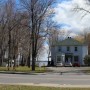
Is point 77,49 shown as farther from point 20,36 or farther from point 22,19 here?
point 22,19

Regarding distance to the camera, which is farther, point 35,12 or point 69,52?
point 69,52

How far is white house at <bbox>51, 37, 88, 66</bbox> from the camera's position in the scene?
99669 mm

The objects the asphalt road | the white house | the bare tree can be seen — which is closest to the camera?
the asphalt road

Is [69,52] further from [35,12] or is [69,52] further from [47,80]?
[47,80]

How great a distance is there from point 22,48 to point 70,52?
2620 centimetres

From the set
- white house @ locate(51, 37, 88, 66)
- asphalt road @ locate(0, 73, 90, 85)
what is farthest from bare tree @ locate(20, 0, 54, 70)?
white house @ locate(51, 37, 88, 66)

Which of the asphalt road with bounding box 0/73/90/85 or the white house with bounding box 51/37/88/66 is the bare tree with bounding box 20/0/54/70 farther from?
the white house with bounding box 51/37/88/66

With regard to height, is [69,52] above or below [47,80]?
→ above

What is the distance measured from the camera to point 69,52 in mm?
102625

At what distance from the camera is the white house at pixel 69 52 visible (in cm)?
9967

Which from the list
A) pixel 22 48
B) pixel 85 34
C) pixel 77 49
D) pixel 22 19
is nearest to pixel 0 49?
pixel 22 48

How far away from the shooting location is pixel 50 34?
54312 mm

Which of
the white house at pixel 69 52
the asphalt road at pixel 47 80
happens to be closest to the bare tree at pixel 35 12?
the asphalt road at pixel 47 80

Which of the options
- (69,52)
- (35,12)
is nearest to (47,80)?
(35,12)
